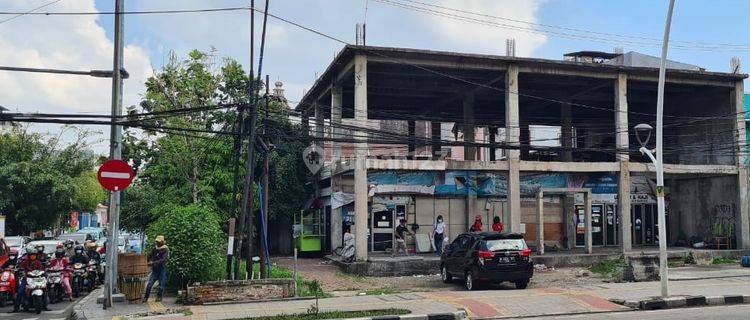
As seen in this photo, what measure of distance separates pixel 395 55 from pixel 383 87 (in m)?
6.19

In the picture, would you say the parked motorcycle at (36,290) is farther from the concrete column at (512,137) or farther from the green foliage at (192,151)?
the concrete column at (512,137)

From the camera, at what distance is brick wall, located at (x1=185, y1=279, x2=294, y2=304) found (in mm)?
14656

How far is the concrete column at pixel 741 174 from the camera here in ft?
92.4

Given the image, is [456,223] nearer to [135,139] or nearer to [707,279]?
[707,279]

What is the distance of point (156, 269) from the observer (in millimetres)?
15102

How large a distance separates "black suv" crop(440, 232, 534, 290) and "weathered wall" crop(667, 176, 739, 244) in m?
16.8

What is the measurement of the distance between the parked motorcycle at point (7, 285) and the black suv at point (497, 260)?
38.8ft

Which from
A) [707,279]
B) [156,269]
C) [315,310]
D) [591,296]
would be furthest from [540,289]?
[156,269]

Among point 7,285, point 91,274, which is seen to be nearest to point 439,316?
point 7,285

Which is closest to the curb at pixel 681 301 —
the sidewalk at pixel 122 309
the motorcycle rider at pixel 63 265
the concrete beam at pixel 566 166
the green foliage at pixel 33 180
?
the sidewalk at pixel 122 309

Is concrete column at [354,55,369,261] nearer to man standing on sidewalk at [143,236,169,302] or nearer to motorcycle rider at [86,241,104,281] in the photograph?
man standing on sidewalk at [143,236,169,302]

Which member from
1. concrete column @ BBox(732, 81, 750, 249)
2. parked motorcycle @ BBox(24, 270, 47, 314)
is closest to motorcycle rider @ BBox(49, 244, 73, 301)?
parked motorcycle @ BBox(24, 270, 47, 314)

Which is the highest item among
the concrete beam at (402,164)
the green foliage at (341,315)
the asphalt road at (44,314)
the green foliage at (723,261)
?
the concrete beam at (402,164)

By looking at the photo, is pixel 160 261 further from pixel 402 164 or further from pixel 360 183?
pixel 402 164
